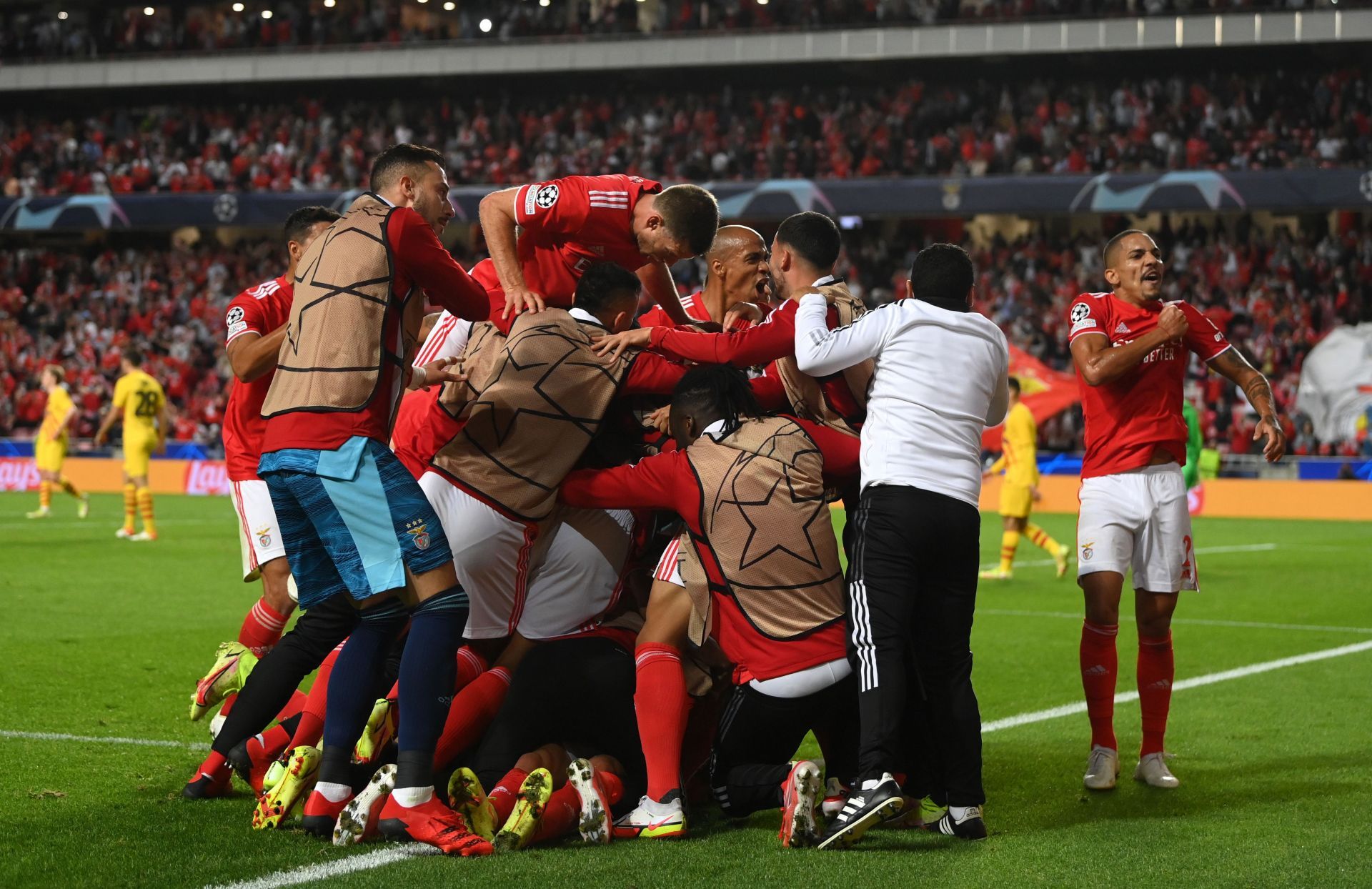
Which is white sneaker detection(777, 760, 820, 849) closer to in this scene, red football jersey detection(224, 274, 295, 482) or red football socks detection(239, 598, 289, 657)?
red football jersey detection(224, 274, 295, 482)

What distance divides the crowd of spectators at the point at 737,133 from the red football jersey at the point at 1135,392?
26.7 meters

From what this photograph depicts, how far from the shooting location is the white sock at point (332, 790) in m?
4.51

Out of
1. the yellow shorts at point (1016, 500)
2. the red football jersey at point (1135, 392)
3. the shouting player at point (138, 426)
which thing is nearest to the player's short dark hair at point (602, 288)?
the red football jersey at point (1135, 392)

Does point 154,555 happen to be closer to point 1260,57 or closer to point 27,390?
point 27,390

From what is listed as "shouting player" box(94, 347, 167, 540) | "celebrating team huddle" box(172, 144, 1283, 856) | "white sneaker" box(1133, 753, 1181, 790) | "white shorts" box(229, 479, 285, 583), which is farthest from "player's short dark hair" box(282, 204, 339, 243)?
"shouting player" box(94, 347, 167, 540)

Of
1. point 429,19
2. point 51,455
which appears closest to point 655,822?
point 51,455

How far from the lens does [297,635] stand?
16.7 feet

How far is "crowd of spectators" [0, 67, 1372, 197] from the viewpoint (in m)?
31.8

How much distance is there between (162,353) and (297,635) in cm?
3288

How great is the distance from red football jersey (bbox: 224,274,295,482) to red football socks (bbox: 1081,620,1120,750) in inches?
138

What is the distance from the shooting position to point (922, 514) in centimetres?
470

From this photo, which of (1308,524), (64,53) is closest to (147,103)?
(64,53)

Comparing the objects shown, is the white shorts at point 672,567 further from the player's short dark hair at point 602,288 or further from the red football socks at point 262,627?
the red football socks at point 262,627

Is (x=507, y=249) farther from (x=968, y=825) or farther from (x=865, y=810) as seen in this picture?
(x=968, y=825)
